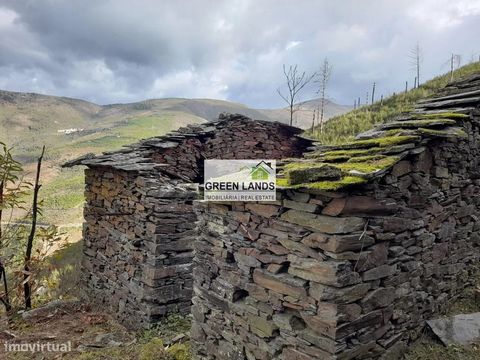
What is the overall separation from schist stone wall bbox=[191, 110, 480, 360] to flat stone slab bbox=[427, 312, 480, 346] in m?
0.18

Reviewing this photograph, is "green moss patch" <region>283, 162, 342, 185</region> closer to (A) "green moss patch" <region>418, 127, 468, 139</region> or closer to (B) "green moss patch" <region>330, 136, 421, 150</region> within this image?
(B) "green moss patch" <region>330, 136, 421, 150</region>

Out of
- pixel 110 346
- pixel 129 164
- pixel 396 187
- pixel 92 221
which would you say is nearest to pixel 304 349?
pixel 396 187

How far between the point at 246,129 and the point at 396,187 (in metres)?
6.43

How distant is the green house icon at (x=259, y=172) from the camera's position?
4527mm

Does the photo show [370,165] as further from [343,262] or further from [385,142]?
[343,262]

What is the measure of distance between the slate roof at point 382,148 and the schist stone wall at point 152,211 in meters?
3.28

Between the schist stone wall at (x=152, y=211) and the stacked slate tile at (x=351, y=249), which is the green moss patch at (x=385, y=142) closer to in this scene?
the stacked slate tile at (x=351, y=249)

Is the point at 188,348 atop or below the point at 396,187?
below

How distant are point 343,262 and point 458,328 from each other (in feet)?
7.05

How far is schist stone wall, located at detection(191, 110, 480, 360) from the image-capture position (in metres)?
3.27

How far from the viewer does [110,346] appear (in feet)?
21.8

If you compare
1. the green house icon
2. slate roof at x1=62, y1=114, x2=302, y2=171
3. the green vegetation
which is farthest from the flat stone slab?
slate roof at x1=62, y1=114, x2=302, y2=171

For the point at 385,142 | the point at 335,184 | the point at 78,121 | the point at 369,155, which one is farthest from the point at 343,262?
the point at 78,121

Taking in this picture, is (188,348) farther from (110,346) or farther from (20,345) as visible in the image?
(20,345)
